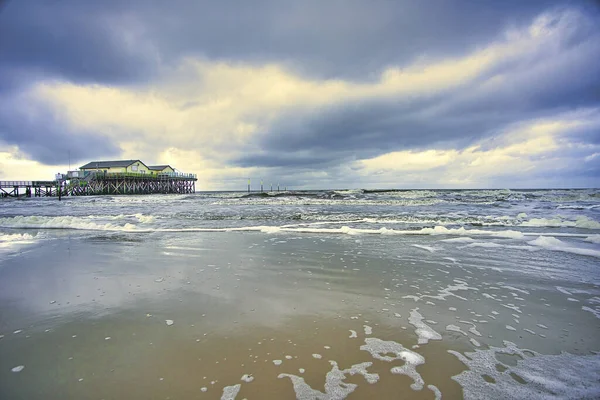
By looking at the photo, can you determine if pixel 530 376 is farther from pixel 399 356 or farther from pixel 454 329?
pixel 399 356

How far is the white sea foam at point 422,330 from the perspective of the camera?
3.01 meters

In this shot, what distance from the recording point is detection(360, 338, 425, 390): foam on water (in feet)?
7.83

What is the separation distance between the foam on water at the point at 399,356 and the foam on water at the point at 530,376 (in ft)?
1.03

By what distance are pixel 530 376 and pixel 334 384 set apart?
1624 millimetres

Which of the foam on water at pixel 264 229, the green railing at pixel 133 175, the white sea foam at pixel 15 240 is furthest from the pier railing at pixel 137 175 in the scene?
the white sea foam at pixel 15 240

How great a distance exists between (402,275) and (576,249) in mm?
5501

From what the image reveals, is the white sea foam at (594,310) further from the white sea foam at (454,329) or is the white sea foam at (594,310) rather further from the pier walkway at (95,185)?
the pier walkway at (95,185)

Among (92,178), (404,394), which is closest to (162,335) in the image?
(404,394)

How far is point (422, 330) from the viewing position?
3.19 metres

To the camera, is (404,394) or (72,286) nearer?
(404,394)

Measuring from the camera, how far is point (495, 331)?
10.4 ft

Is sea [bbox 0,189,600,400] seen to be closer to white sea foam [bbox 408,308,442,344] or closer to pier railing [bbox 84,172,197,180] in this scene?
white sea foam [bbox 408,308,442,344]

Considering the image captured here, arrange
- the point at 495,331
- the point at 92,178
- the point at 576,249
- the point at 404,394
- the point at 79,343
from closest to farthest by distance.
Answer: the point at 404,394 → the point at 79,343 → the point at 495,331 → the point at 576,249 → the point at 92,178

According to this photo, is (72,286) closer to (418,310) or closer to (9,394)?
(9,394)
